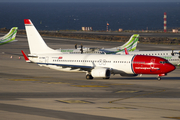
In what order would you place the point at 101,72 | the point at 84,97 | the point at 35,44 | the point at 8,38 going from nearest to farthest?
the point at 84,97 < the point at 101,72 < the point at 35,44 < the point at 8,38

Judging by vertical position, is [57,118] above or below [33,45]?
below

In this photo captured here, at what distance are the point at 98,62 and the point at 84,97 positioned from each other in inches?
659

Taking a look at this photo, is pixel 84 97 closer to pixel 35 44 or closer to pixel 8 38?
pixel 35 44

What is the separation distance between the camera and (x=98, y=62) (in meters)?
58.9

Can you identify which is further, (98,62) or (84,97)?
(98,62)

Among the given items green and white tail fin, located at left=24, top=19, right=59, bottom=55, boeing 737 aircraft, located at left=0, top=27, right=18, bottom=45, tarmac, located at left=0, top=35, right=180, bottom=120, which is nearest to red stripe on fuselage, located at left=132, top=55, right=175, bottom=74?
tarmac, located at left=0, top=35, right=180, bottom=120

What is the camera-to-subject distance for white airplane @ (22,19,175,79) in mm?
56250

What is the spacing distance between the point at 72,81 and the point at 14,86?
9.34m

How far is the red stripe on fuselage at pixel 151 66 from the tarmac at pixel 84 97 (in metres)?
1.65

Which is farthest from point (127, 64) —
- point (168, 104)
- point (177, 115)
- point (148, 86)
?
point (177, 115)

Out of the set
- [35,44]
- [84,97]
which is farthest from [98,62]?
[84,97]

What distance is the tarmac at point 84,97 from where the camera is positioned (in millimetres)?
32656

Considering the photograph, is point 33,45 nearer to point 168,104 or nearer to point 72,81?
point 72,81

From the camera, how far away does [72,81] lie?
186 ft
